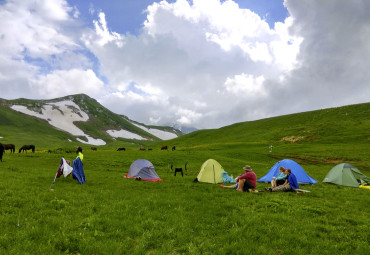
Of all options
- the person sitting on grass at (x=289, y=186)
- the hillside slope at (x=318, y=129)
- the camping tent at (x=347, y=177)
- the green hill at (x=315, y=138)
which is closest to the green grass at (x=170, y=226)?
the person sitting on grass at (x=289, y=186)

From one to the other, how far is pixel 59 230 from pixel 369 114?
14530 cm

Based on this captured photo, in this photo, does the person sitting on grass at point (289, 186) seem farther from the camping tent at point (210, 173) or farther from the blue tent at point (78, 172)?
the blue tent at point (78, 172)

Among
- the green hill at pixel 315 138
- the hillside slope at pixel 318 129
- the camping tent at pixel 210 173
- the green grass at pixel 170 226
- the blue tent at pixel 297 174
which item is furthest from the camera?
the hillside slope at pixel 318 129

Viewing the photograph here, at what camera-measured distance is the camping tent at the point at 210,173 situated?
2188cm

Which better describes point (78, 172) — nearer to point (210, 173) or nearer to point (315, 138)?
point (210, 173)

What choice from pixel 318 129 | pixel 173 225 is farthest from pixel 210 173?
pixel 318 129

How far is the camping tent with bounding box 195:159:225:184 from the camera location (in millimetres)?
21884

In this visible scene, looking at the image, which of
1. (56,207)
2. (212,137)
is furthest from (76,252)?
(212,137)

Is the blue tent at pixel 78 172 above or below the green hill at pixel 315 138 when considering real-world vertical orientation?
below

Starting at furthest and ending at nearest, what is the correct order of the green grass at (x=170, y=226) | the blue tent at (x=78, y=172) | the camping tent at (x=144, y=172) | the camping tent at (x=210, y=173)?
the camping tent at (x=144, y=172), the camping tent at (x=210, y=173), the blue tent at (x=78, y=172), the green grass at (x=170, y=226)

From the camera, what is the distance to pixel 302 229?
30.1ft

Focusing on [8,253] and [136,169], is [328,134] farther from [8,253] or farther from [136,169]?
[8,253]

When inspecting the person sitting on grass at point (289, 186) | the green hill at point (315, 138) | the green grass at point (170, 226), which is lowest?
the green grass at point (170, 226)

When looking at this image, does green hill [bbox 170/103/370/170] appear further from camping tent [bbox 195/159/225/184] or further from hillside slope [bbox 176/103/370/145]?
camping tent [bbox 195/159/225/184]
